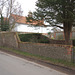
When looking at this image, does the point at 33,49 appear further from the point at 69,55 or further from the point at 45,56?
the point at 69,55

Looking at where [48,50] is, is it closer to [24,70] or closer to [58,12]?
[24,70]

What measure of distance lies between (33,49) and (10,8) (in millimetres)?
13822

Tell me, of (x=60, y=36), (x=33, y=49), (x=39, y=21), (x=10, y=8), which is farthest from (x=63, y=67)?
(x=10, y=8)

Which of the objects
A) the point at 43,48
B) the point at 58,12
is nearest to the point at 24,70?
the point at 43,48

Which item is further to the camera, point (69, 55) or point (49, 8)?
point (49, 8)

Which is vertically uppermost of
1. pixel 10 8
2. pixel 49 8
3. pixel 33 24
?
pixel 10 8

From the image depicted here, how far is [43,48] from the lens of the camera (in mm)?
8039

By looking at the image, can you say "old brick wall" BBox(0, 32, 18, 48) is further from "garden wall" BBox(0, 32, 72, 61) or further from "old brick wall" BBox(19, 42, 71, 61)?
"old brick wall" BBox(19, 42, 71, 61)

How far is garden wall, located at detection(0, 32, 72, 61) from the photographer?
643cm

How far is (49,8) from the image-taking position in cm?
882

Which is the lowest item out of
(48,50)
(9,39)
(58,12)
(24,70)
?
(24,70)

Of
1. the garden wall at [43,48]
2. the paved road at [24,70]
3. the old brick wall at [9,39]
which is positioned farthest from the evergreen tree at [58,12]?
the paved road at [24,70]

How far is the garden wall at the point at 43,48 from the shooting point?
21.1 feet

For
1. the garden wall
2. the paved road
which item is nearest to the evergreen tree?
the garden wall
